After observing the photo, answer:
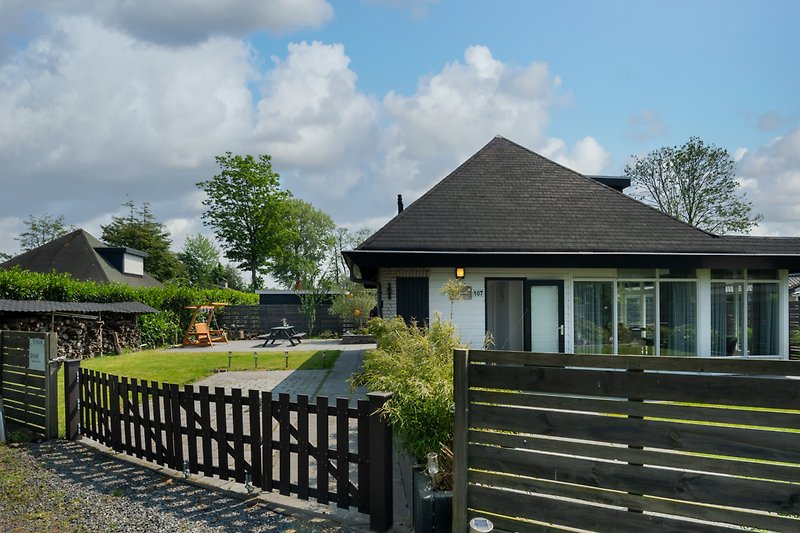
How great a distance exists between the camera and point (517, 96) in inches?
404

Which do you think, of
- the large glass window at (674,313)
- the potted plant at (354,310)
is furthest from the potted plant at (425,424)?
the potted plant at (354,310)

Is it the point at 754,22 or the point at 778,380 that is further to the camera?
the point at 754,22

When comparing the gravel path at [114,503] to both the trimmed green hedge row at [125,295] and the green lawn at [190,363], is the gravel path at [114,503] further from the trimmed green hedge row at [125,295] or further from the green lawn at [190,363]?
the trimmed green hedge row at [125,295]

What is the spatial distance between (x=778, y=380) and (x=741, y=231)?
3385 centimetres

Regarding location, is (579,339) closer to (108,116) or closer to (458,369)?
(458,369)

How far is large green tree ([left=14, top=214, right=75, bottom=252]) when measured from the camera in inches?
2359

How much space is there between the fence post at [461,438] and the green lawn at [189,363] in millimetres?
10026

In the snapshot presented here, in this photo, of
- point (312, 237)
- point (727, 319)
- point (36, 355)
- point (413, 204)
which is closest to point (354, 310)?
point (413, 204)

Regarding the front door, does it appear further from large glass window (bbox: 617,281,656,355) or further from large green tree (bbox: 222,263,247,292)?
large green tree (bbox: 222,263,247,292)

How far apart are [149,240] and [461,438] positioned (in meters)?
53.2

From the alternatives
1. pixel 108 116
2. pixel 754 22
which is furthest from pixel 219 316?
pixel 754 22

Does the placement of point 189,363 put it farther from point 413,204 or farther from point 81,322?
point 413,204

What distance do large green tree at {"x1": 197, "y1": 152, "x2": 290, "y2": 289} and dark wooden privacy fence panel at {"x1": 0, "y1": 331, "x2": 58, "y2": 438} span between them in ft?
124

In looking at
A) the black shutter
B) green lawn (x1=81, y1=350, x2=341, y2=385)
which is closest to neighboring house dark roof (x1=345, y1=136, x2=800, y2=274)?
the black shutter
